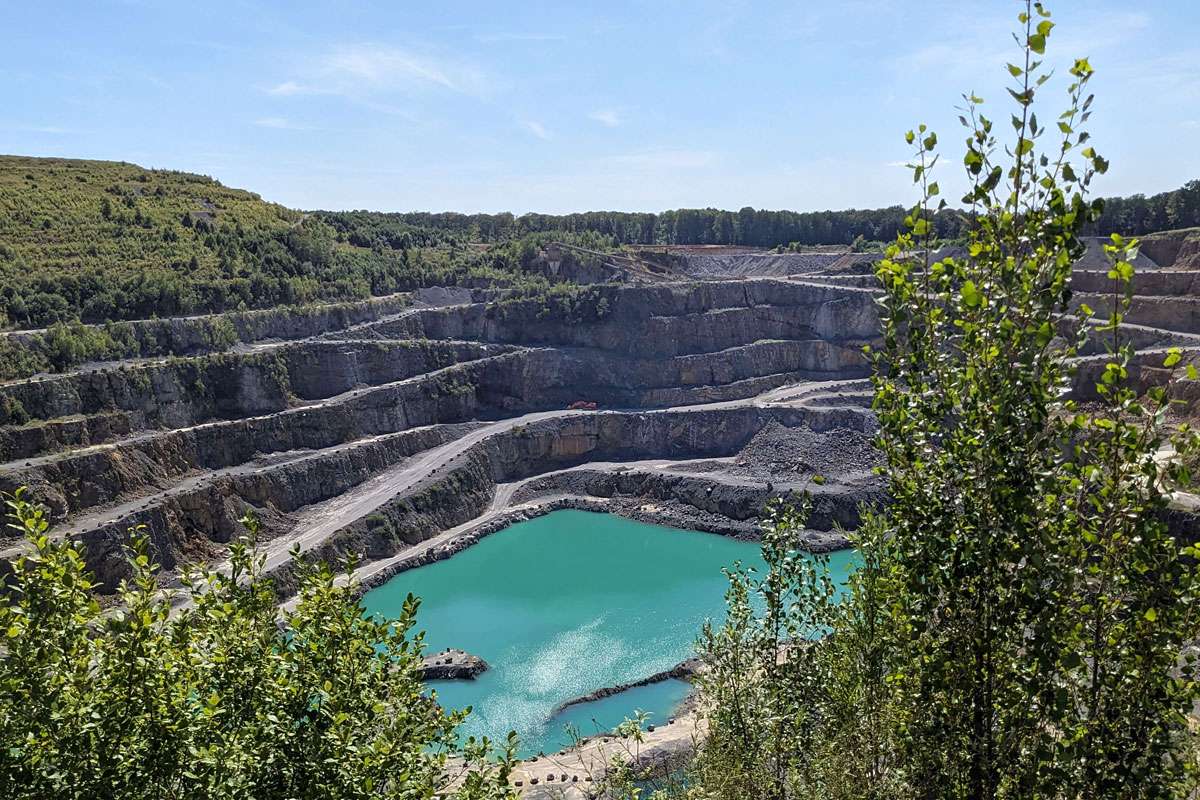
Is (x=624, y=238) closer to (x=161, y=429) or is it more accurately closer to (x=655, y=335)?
(x=655, y=335)

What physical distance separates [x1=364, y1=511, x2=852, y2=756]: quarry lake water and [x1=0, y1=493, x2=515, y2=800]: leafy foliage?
62.0 feet

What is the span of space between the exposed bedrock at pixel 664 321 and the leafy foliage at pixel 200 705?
2011 inches

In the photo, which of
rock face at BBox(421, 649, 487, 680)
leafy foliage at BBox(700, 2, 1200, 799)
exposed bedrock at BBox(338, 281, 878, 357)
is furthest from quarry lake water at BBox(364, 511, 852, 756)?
leafy foliage at BBox(700, 2, 1200, 799)

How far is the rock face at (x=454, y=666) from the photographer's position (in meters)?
28.2

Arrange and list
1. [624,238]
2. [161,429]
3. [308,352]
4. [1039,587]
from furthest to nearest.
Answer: [624,238] < [308,352] < [161,429] < [1039,587]

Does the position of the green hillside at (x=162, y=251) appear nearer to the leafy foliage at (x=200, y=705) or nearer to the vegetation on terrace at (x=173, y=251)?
the vegetation on terrace at (x=173, y=251)

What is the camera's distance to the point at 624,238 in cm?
8994

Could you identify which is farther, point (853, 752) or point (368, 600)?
point (368, 600)

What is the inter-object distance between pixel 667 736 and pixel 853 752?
16485 millimetres

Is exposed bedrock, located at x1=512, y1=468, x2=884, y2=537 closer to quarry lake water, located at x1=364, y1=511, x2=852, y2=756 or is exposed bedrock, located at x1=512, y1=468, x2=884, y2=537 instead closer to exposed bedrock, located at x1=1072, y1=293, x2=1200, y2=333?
quarry lake water, located at x1=364, y1=511, x2=852, y2=756

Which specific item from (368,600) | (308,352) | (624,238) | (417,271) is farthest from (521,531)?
(624,238)

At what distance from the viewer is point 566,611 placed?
1334 inches

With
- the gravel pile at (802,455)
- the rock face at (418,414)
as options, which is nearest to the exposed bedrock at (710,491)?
the rock face at (418,414)

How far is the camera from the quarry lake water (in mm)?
26484
